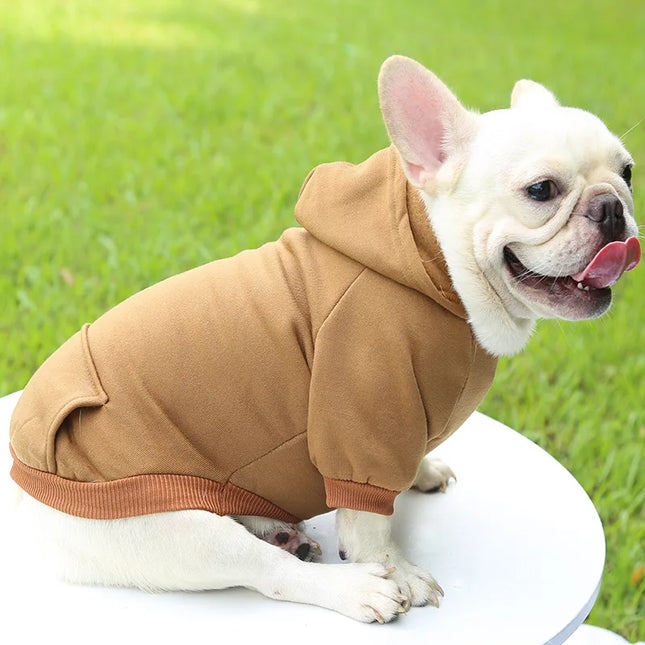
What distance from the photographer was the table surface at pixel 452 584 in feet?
5.43

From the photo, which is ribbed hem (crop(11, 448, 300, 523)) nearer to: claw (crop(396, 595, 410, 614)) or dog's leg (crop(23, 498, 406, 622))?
dog's leg (crop(23, 498, 406, 622))

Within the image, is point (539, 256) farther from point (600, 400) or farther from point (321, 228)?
point (600, 400)

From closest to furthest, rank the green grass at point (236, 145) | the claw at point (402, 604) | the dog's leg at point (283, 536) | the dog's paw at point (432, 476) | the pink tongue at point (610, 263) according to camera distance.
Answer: the pink tongue at point (610, 263), the claw at point (402, 604), the dog's leg at point (283, 536), the dog's paw at point (432, 476), the green grass at point (236, 145)

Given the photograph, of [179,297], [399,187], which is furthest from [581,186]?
[179,297]

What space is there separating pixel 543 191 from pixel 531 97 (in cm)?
34

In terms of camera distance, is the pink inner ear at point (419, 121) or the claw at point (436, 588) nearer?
the pink inner ear at point (419, 121)

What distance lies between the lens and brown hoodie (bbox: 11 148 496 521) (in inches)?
65.2

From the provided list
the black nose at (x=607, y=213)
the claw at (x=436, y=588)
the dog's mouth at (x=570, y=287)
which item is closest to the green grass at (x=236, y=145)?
the claw at (x=436, y=588)

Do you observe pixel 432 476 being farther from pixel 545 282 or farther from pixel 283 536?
pixel 545 282

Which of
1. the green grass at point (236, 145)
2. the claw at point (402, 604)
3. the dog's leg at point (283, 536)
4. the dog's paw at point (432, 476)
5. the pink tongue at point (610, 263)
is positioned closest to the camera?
the pink tongue at point (610, 263)

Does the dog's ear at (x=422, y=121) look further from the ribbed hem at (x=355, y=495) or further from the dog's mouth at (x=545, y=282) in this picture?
the ribbed hem at (x=355, y=495)

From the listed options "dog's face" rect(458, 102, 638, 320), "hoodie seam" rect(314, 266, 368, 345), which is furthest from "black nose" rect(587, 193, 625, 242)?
"hoodie seam" rect(314, 266, 368, 345)

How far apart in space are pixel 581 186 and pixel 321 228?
48cm

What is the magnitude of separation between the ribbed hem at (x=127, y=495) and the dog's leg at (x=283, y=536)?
0.14 meters
